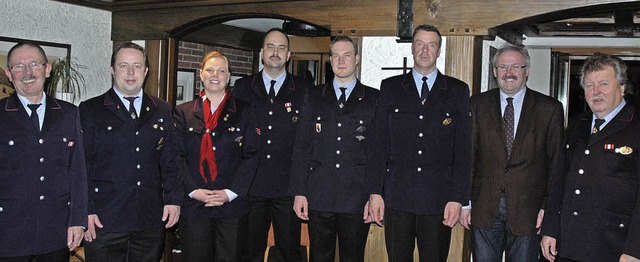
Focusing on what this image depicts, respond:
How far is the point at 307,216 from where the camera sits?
3.89m

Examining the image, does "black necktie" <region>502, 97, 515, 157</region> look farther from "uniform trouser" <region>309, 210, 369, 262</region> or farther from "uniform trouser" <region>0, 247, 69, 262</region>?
"uniform trouser" <region>0, 247, 69, 262</region>

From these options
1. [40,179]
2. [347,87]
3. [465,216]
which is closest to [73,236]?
[40,179]

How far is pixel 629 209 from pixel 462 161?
91 centimetres

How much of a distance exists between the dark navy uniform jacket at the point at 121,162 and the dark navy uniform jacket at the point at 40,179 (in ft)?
0.54

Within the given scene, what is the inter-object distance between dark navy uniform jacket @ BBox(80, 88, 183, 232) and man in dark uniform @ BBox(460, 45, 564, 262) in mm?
1787

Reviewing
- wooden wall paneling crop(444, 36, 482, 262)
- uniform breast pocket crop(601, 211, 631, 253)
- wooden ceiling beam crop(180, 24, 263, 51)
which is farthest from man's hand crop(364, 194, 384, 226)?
wooden ceiling beam crop(180, 24, 263, 51)

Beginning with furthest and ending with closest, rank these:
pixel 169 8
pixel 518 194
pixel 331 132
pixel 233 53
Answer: pixel 233 53
pixel 169 8
pixel 331 132
pixel 518 194

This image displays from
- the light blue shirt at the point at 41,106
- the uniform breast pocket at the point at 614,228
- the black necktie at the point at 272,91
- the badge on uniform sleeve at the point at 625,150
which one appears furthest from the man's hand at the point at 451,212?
the light blue shirt at the point at 41,106

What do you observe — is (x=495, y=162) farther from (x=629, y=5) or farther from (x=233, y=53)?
(x=233, y=53)

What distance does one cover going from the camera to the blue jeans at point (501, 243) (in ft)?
11.8

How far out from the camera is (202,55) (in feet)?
27.5

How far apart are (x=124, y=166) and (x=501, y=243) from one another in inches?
84.6

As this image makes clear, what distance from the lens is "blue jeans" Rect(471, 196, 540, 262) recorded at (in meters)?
3.60

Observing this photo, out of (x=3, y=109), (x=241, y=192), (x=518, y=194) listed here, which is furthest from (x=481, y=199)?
(x=3, y=109)
